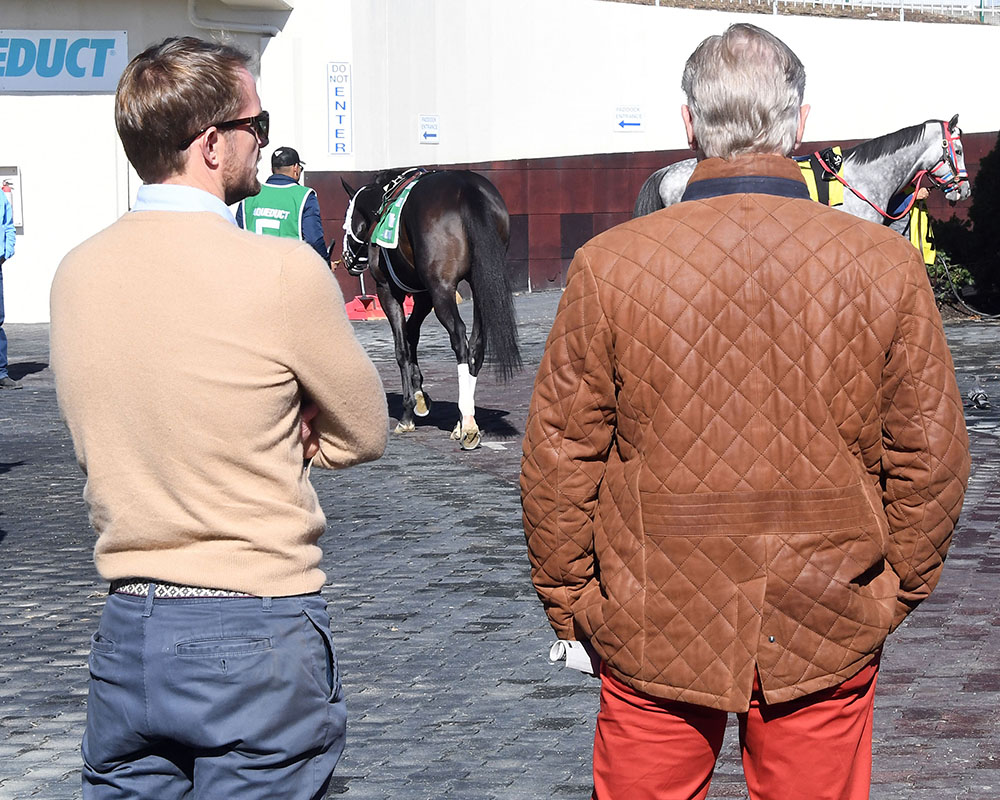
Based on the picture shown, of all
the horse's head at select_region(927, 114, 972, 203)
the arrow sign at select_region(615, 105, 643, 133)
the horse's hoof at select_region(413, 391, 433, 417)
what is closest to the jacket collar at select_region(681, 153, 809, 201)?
the horse's hoof at select_region(413, 391, 433, 417)

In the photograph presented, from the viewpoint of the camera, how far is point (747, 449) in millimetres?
2930

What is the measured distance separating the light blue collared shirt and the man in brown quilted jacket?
0.67 metres

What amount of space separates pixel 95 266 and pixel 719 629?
129 centimetres

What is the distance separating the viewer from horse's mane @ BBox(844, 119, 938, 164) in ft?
41.9

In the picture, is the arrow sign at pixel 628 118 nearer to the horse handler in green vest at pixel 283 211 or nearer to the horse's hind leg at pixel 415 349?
the horse's hind leg at pixel 415 349

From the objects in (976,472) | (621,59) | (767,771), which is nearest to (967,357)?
(976,472)

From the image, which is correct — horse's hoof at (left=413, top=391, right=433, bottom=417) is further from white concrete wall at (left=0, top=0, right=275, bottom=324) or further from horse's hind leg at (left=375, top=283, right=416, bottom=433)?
white concrete wall at (left=0, top=0, right=275, bottom=324)

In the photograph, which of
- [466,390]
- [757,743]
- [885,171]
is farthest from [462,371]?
[757,743]

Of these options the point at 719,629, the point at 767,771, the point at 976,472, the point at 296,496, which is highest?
the point at 296,496

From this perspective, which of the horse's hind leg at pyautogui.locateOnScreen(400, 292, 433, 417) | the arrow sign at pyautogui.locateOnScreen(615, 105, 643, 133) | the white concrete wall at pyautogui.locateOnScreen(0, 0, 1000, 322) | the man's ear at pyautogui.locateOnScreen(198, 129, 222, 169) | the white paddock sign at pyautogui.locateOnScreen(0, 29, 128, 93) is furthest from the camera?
the arrow sign at pyautogui.locateOnScreen(615, 105, 643, 133)

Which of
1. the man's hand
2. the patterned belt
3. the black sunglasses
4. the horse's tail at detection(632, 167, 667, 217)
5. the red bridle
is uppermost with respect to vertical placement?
Result: the black sunglasses

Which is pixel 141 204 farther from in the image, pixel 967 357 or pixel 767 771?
pixel 967 357

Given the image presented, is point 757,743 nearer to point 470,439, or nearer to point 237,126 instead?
point 237,126

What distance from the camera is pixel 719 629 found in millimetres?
2939
